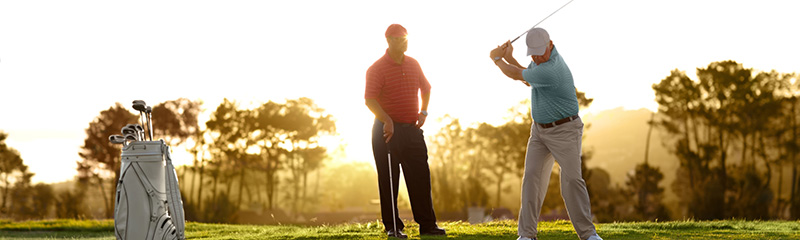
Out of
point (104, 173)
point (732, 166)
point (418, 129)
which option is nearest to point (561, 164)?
point (418, 129)

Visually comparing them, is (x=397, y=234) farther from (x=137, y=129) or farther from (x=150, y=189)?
(x=137, y=129)

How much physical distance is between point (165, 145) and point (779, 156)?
117ft

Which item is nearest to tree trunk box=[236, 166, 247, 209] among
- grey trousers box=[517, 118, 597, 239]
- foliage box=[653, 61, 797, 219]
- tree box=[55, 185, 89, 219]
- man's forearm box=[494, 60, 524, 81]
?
tree box=[55, 185, 89, 219]

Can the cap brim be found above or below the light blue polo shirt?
above

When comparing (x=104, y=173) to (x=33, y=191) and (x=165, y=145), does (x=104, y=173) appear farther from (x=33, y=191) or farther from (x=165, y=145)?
(x=165, y=145)

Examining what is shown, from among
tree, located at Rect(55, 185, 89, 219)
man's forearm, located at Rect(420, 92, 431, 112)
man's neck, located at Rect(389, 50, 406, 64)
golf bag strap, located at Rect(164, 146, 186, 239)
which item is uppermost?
man's neck, located at Rect(389, 50, 406, 64)

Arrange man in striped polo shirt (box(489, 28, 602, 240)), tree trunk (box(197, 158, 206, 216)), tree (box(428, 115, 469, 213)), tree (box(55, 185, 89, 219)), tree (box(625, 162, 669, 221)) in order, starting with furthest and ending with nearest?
1. tree (box(428, 115, 469, 213))
2. tree (box(55, 185, 89, 219))
3. tree trunk (box(197, 158, 206, 216))
4. tree (box(625, 162, 669, 221))
5. man in striped polo shirt (box(489, 28, 602, 240))

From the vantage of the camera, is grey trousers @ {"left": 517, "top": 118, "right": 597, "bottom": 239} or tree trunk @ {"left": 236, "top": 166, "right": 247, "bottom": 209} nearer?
grey trousers @ {"left": 517, "top": 118, "right": 597, "bottom": 239}

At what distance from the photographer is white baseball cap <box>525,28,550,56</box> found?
255 inches

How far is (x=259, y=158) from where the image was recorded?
138 ft

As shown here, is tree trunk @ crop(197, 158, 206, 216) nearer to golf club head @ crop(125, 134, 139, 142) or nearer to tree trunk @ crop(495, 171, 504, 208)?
tree trunk @ crop(495, 171, 504, 208)

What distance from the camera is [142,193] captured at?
633 cm

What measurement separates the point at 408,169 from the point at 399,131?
1.48ft

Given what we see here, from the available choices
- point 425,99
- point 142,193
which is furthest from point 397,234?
point 142,193
